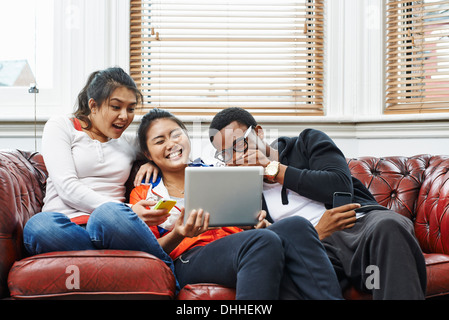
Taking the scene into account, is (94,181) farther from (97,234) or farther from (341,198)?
(341,198)

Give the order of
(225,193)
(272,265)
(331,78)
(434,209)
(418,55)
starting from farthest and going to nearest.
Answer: (331,78) → (418,55) → (434,209) → (225,193) → (272,265)

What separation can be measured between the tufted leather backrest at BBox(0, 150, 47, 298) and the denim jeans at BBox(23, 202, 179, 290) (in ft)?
0.16

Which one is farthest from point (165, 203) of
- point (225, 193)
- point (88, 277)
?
point (88, 277)

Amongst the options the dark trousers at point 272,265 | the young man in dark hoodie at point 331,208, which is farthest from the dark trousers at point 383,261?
the dark trousers at point 272,265

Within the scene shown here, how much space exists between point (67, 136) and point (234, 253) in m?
0.83

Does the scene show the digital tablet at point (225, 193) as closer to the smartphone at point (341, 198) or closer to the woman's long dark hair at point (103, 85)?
the smartphone at point (341, 198)

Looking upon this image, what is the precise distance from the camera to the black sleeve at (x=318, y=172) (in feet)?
4.98

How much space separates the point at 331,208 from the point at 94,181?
908 millimetres

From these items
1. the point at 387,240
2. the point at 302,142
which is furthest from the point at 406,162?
the point at 387,240

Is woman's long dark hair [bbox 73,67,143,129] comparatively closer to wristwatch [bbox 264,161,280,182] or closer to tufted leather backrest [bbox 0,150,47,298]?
tufted leather backrest [bbox 0,150,47,298]

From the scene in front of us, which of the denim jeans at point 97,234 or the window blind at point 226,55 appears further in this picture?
the window blind at point 226,55

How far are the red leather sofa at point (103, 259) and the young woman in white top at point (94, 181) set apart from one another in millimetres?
66

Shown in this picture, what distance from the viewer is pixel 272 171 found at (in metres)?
1.56

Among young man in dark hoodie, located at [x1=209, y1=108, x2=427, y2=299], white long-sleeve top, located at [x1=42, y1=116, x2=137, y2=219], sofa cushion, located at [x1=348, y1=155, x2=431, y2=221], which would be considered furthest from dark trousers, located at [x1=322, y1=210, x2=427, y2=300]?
white long-sleeve top, located at [x1=42, y1=116, x2=137, y2=219]
